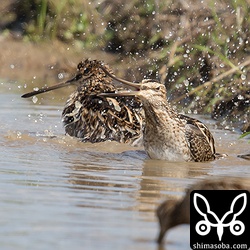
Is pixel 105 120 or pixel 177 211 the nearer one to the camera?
pixel 177 211

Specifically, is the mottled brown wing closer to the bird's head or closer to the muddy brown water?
the muddy brown water

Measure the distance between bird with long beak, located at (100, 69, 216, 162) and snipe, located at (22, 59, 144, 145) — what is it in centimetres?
56

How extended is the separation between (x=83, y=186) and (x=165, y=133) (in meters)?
1.66

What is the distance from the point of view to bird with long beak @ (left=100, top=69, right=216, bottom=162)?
743 centimetres

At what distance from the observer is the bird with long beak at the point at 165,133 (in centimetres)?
743

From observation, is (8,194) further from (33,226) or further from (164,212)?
(164,212)

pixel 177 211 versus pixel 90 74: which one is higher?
pixel 90 74

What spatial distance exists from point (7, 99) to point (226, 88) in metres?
2.56

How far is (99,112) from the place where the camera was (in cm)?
841

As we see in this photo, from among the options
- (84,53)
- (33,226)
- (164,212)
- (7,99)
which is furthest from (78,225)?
(84,53)

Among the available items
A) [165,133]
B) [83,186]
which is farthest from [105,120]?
[83,186]

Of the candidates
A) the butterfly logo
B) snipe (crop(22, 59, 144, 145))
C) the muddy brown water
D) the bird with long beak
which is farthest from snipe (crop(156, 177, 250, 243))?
snipe (crop(22, 59, 144, 145))

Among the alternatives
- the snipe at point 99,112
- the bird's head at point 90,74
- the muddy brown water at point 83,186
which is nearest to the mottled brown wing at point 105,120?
the snipe at point 99,112

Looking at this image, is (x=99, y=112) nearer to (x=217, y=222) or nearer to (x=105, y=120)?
(x=105, y=120)
